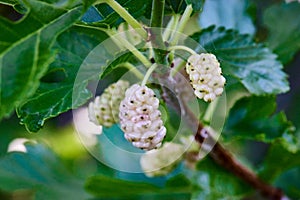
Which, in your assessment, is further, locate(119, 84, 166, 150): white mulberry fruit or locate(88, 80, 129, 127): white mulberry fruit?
locate(88, 80, 129, 127): white mulberry fruit

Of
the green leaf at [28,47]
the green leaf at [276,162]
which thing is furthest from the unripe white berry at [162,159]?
the green leaf at [28,47]

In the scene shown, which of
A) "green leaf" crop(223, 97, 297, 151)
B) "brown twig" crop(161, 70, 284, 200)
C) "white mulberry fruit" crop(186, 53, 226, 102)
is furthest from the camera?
"green leaf" crop(223, 97, 297, 151)

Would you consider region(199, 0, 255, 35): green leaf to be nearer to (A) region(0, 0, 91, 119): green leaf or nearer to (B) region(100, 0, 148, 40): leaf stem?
(B) region(100, 0, 148, 40): leaf stem

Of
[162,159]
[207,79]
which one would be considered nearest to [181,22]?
[207,79]

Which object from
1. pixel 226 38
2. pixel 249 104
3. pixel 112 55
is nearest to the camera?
pixel 112 55

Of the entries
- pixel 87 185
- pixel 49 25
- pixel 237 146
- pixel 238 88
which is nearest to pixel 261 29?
pixel 237 146

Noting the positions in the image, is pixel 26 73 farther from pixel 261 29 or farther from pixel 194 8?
pixel 261 29

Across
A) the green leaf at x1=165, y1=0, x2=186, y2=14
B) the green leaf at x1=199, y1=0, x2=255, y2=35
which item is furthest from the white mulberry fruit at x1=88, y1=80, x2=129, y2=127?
the green leaf at x1=199, y1=0, x2=255, y2=35
